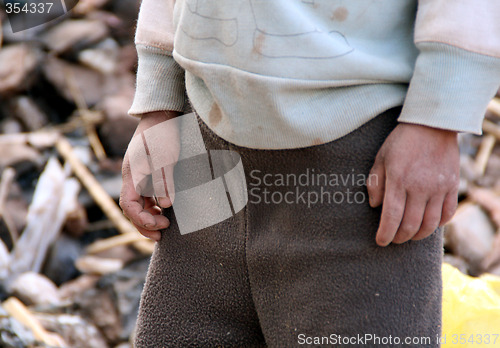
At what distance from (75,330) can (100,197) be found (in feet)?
3.06

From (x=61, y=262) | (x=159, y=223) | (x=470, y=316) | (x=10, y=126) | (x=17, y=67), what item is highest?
(x=159, y=223)

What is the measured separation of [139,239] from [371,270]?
2050 mm

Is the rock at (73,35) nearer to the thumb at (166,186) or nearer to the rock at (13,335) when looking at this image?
the rock at (13,335)

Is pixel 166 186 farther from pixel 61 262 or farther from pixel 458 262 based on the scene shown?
pixel 61 262

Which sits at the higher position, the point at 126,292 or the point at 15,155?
the point at 15,155

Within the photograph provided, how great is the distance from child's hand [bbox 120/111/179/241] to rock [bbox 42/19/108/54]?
2.77m

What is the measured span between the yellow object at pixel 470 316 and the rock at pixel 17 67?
114 inches

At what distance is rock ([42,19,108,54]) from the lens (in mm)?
3457

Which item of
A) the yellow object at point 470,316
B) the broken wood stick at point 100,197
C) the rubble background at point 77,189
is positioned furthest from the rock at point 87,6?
the yellow object at point 470,316

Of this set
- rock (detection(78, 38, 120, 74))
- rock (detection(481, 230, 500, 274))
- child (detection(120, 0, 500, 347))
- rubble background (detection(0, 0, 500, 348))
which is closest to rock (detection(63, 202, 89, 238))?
rubble background (detection(0, 0, 500, 348))

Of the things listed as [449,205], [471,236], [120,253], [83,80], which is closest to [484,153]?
[471,236]

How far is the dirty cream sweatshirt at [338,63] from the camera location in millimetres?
678

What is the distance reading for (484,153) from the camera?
293cm

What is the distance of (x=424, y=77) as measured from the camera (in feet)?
2.28
